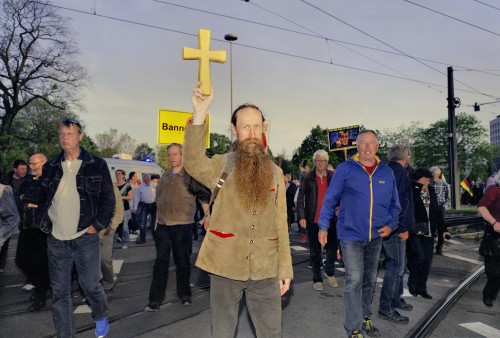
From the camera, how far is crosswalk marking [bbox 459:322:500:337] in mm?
4602

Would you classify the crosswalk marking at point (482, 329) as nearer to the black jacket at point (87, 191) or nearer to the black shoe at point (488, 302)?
the black shoe at point (488, 302)

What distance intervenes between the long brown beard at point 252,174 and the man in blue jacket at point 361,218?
1832 mm

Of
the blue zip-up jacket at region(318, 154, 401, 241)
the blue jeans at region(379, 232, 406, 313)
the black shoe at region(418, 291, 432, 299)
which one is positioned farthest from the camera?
the black shoe at region(418, 291, 432, 299)

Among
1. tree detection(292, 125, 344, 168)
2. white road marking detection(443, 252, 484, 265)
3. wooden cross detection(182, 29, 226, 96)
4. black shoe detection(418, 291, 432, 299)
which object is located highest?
tree detection(292, 125, 344, 168)

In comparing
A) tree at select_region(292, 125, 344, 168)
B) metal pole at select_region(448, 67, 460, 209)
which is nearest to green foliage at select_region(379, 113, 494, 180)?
tree at select_region(292, 125, 344, 168)

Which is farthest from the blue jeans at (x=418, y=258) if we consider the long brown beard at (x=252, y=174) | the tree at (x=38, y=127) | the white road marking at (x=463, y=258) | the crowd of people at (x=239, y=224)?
the tree at (x=38, y=127)

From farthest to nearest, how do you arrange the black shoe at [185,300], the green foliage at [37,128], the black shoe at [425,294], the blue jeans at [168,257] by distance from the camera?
the green foliage at [37,128]
the black shoe at [425,294]
the black shoe at [185,300]
the blue jeans at [168,257]

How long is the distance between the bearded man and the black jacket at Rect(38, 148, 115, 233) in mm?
1647

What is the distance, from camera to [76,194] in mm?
3924

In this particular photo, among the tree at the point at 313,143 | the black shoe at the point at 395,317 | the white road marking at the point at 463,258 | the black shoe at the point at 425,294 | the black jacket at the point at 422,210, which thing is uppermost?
the tree at the point at 313,143

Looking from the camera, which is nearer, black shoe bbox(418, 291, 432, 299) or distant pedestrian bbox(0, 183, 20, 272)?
distant pedestrian bbox(0, 183, 20, 272)

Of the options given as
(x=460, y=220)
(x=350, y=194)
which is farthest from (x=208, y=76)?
(x=460, y=220)

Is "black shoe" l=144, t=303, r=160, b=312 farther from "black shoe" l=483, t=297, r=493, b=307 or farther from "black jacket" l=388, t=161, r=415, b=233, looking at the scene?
"black shoe" l=483, t=297, r=493, b=307

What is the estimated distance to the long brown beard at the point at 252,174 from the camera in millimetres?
2646
